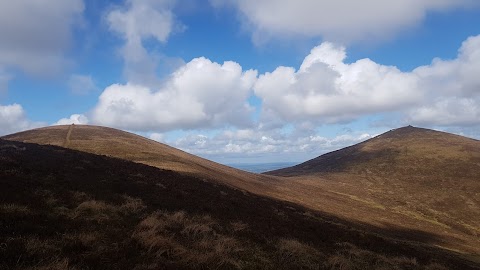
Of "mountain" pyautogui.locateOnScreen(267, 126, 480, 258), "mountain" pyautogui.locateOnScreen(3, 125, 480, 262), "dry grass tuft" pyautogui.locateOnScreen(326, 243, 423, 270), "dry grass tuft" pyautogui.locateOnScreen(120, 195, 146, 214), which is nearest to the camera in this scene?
"dry grass tuft" pyautogui.locateOnScreen(326, 243, 423, 270)

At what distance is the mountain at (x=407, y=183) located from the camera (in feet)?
186

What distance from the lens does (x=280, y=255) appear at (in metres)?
15.8

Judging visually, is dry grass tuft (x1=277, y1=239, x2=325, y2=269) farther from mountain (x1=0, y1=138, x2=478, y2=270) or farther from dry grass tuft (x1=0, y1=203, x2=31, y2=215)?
dry grass tuft (x1=0, y1=203, x2=31, y2=215)

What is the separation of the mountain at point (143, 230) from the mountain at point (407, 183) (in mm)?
23760

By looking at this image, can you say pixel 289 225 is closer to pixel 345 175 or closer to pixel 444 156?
pixel 345 175

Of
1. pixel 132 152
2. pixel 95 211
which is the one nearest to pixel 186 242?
pixel 95 211

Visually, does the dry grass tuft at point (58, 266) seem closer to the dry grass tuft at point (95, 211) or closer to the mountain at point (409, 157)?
the dry grass tuft at point (95, 211)

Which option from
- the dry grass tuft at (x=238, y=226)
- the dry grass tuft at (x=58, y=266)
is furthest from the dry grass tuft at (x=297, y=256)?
the dry grass tuft at (x=58, y=266)

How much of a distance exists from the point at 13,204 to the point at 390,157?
405 ft

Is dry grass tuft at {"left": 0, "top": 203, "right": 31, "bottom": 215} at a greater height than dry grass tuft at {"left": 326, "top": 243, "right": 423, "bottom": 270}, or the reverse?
dry grass tuft at {"left": 0, "top": 203, "right": 31, "bottom": 215}

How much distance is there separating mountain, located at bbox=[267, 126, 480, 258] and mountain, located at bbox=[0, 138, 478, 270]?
23.8 m

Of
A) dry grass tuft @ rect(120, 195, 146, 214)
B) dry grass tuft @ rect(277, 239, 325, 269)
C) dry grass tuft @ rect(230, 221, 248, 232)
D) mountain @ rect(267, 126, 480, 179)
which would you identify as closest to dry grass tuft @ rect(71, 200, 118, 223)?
dry grass tuft @ rect(120, 195, 146, 214)

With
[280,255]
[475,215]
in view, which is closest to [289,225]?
[280,255]

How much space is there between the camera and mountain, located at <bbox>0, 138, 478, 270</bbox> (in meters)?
11.4
